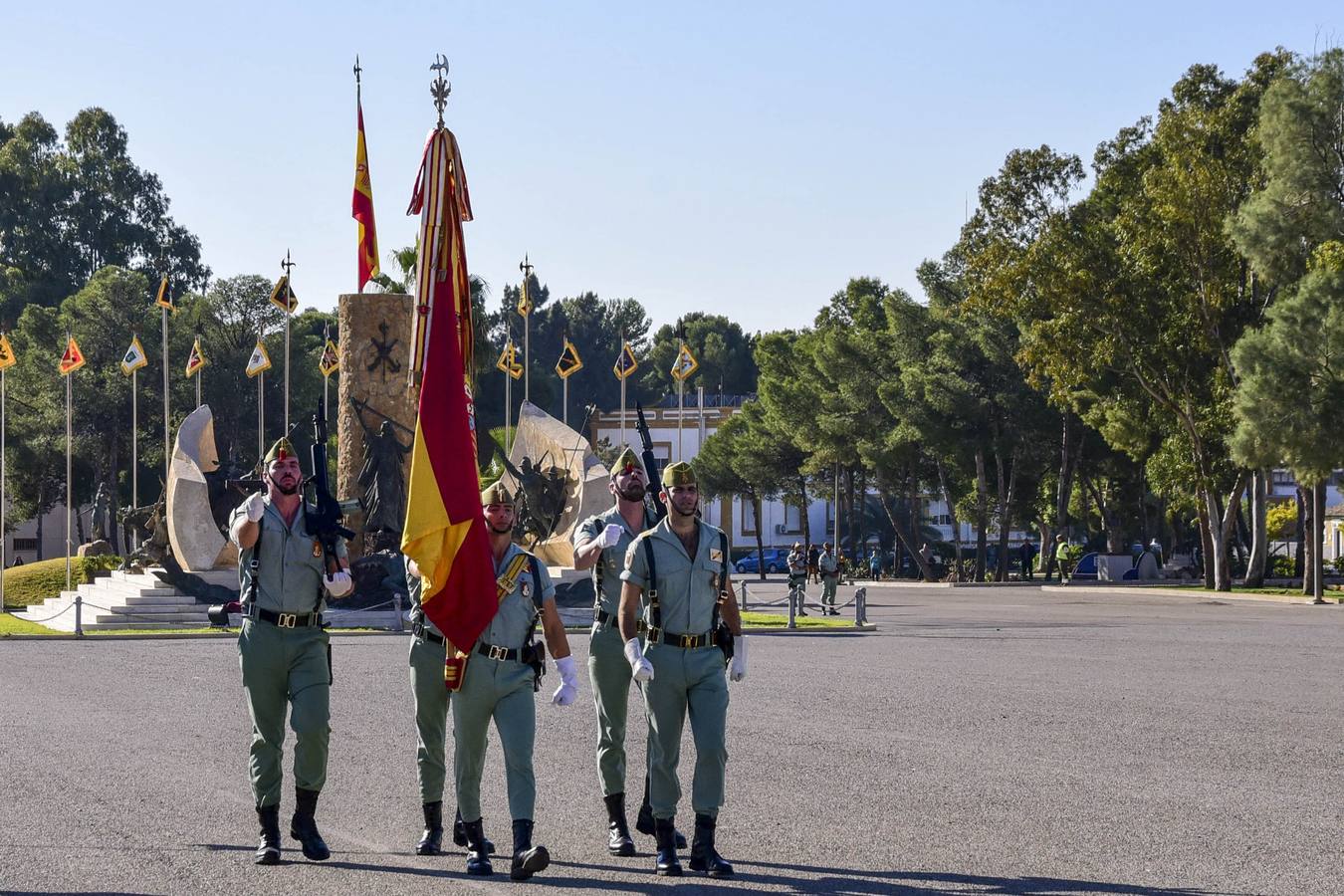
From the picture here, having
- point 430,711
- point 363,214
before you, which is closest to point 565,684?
point 430,711

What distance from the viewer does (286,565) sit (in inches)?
363

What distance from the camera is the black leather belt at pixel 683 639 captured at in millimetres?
8914

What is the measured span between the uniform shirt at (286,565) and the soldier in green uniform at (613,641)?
51.6 inches

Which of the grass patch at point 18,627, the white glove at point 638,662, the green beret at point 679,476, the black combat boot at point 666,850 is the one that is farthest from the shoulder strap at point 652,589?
the grass patch at point 18,627

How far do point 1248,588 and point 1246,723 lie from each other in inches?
1440

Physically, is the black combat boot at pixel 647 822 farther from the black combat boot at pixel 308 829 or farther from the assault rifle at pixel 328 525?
the assault rifle at pixel 328 525

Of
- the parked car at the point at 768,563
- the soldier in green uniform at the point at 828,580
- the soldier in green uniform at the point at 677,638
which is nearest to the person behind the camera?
the soldier in green uniform at the point at 677,638

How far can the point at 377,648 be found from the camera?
25.9 metres

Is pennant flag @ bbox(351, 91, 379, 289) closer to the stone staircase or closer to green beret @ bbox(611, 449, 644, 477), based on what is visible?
the stone staircase

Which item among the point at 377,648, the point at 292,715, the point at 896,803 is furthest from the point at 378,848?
the point at 377,648

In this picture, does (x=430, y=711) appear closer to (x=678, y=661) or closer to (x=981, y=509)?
(x=678, y=661)

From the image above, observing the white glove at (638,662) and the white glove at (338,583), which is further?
the white glove at (338,583)

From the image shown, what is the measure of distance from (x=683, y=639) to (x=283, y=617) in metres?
1.99

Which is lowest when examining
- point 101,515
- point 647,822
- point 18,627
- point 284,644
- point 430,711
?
point 18,627
